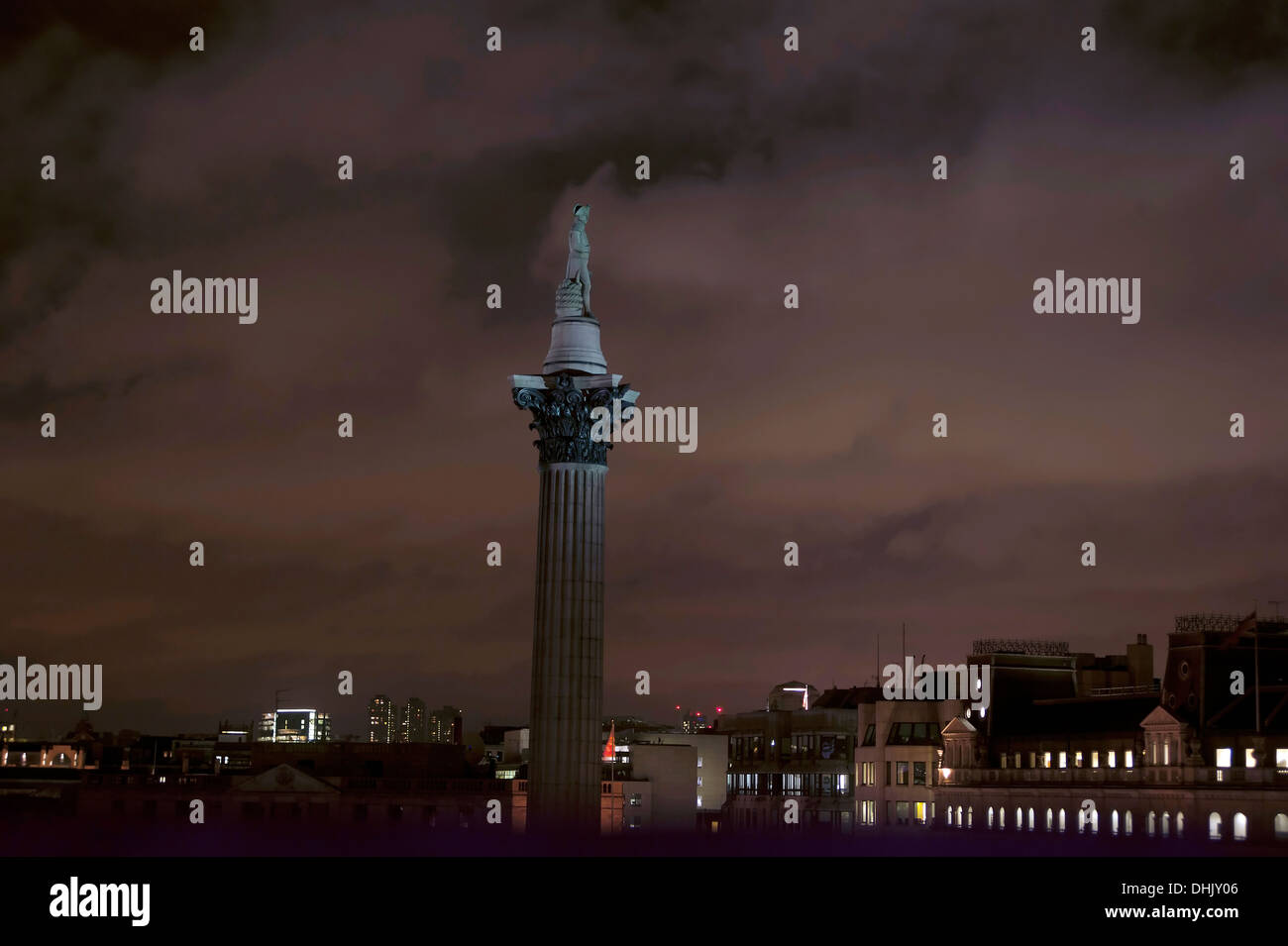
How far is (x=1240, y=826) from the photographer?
108688 millimetres

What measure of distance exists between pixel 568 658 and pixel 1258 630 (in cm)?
7271

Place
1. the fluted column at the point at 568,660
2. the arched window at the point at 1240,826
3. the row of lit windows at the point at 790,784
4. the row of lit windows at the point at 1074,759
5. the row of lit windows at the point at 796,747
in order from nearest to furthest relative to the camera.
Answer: the fluted column at the point at 568,660 < the arched window at the point at 1240,826 < the row of lit windows at the point at 1074,759 < the row of lit windows at the point at 790,784 < the row of lit windows at the point at 796,747

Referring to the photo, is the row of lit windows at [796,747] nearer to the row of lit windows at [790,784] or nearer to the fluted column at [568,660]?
the row of lit windows at [790,784]

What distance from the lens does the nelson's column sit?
182 ft

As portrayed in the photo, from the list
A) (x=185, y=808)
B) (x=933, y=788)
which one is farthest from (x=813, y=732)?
(x=185, y=808)
